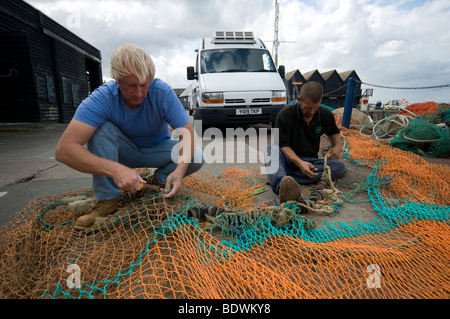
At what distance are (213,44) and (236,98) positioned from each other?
7.51 ft

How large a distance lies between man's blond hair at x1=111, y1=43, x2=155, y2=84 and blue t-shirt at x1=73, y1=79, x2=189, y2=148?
21 cm

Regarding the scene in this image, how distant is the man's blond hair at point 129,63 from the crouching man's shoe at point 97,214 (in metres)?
0.95

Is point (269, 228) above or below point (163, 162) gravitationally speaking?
below

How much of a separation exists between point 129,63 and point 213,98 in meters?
4.53

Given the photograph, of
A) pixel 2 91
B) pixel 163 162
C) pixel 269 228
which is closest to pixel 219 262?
pixel 269 228

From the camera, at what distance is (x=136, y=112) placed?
6.34 ft

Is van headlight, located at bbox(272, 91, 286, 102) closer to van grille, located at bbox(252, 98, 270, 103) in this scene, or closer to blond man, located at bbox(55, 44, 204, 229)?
van grille, located at bbox(252, 98, 270, 103)

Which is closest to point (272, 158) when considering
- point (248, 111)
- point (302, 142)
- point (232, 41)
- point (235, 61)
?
point (302, 142)

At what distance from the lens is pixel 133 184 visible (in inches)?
62.8

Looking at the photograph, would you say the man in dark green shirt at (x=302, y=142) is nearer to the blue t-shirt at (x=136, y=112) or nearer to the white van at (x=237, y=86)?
the blue t-shirt at (x=136, y=112)

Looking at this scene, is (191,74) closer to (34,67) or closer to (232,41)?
(232,41)

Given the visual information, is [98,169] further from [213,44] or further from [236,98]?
[213,44]

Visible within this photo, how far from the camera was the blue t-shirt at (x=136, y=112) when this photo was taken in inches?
68.3

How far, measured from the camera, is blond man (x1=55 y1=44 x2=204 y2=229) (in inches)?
64.0
